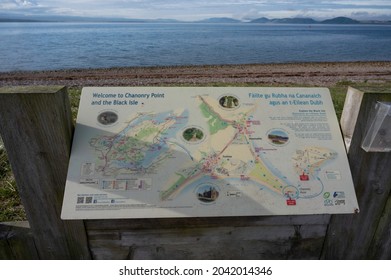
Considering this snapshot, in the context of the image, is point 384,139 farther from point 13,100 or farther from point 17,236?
point 17,236

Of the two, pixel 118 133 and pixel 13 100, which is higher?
pixel 13 100

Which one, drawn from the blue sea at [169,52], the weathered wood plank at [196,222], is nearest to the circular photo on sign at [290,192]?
the weathered wood plank at [196,222]

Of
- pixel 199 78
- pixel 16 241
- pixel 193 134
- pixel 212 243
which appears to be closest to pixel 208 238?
pixel 212 243

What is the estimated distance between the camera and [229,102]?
2.04 m

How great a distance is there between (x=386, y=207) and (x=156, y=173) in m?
1.61

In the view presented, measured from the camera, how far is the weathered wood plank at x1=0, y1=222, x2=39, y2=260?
80.5 inches

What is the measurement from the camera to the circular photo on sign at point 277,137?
196 centimetres

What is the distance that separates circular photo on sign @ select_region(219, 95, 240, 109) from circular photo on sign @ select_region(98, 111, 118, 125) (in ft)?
2.28

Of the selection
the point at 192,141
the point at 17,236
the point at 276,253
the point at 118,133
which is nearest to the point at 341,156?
the point at 276,253

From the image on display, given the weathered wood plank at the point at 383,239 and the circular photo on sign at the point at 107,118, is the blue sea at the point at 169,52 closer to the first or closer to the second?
the circular photo on sign at the point at 107,118

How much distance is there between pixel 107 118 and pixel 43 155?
1.42ft

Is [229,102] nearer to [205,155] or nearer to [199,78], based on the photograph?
[205,155]

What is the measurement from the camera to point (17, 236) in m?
2.07

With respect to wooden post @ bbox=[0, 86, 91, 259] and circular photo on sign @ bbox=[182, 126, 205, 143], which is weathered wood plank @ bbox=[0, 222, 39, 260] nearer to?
wooden post @ bbox=[0, 86, 91, 259]
